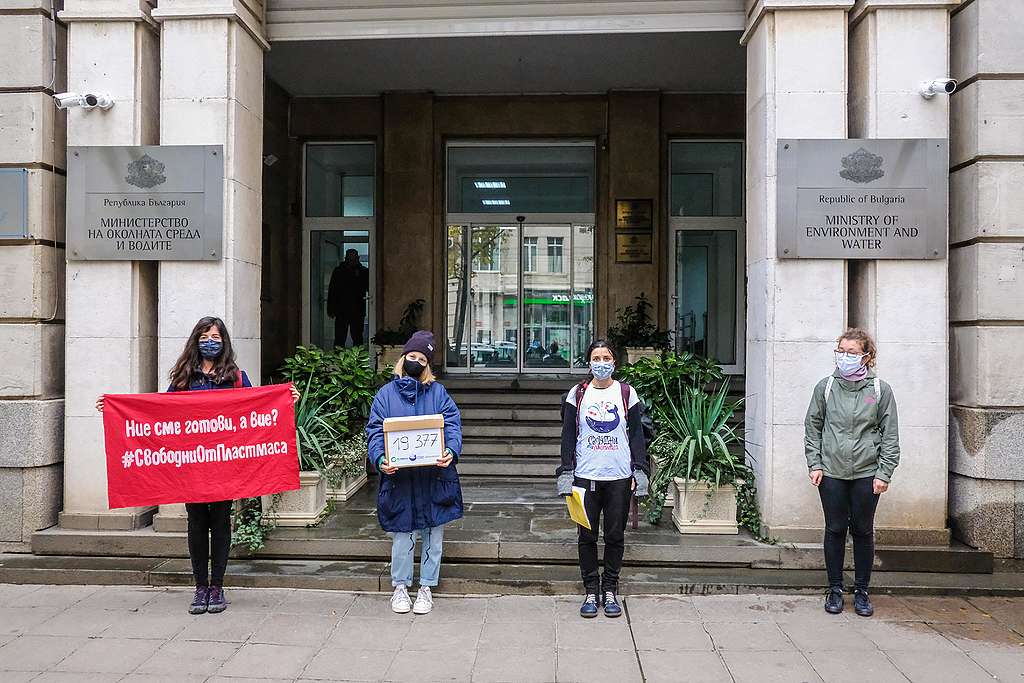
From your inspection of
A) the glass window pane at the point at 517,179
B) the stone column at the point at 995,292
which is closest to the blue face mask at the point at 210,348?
the stone column at the point at 995,292

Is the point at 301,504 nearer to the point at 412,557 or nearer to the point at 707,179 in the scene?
the point at 412,557

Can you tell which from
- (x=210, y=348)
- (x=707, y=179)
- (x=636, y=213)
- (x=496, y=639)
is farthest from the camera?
(x=707, y=179)

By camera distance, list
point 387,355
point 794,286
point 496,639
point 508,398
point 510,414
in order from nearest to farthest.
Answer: point 496,639, point 794,286, point 510,414, point 508,398, point 387,355

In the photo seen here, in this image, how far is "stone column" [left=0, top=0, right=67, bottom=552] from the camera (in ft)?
23.1

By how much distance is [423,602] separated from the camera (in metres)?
5.66

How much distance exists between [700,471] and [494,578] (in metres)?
2.10

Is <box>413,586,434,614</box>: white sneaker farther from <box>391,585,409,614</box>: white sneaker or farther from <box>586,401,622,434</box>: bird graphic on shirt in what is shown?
<box>586,401,622,434</box>: bird graphic on shirt

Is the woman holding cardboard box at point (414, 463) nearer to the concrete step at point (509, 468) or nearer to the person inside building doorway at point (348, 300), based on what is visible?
the concrete step at point (509, 468)

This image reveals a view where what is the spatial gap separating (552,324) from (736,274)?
126 inches

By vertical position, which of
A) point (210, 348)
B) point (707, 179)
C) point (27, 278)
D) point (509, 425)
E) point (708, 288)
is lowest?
point (509, 425)

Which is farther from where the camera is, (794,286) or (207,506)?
(794,286)

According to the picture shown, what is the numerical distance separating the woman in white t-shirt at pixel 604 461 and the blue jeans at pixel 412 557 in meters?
1.06

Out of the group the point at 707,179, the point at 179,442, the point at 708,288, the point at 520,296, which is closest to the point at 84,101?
the point at 179,442

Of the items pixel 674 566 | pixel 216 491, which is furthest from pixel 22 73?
pixel 674 566
